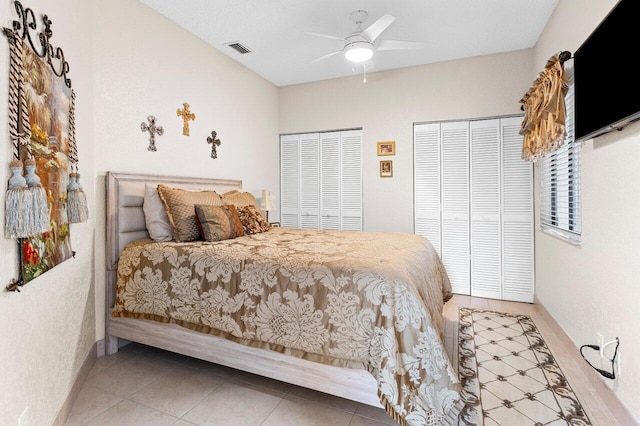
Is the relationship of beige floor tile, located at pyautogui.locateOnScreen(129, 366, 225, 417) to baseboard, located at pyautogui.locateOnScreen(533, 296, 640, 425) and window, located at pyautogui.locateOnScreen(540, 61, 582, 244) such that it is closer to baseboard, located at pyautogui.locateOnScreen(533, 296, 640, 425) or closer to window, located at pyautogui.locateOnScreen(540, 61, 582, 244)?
baseboard, located at pyautogui.locateOnScreen(533, 296, 640, 425)

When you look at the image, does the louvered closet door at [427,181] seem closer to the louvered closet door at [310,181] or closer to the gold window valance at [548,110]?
the gold window valance at [548,110]

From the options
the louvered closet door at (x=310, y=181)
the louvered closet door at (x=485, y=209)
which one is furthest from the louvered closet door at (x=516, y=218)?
the louvered closet door at (x=310, y=181)

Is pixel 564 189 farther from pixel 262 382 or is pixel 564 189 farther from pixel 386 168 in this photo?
pixel 262 382

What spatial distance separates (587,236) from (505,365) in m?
1.03

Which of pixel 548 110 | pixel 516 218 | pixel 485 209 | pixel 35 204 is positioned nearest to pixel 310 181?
pixel 485 209

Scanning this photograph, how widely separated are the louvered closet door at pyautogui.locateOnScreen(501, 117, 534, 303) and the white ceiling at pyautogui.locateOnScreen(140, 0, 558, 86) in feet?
3.23

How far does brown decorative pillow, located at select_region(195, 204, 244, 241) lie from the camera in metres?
2.60

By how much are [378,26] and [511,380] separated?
108 inches

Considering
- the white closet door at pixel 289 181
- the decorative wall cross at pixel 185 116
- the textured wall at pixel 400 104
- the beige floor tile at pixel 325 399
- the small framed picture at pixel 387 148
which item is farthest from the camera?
the white closet door at pixel 289 181

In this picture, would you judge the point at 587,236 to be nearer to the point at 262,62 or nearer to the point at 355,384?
the point at 355,384

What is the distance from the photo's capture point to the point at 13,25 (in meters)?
1.28

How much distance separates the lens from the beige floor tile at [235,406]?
69.9 inches

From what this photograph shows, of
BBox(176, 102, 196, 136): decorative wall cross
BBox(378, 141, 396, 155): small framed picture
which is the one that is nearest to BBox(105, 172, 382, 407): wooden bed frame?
BBox(176, 102, 196, 136): decorative wall cross

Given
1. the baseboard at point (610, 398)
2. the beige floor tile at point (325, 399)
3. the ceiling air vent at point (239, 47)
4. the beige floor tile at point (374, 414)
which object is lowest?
the beige floor tile at point (374, 414)
